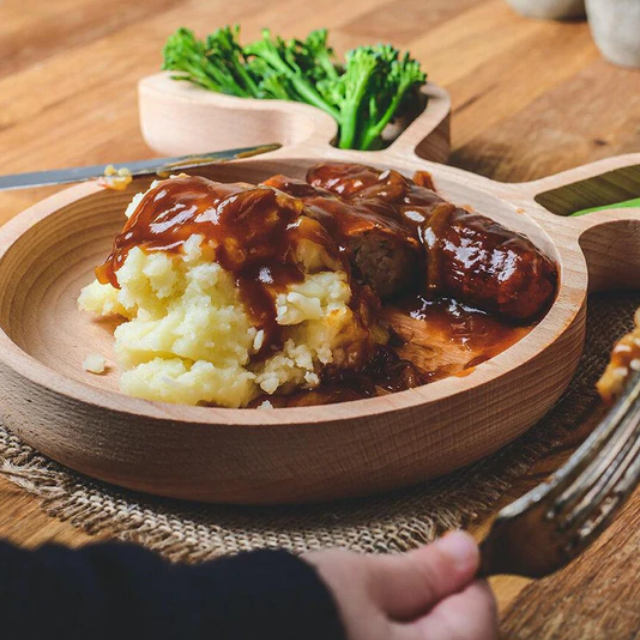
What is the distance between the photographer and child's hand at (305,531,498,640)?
5.60ft

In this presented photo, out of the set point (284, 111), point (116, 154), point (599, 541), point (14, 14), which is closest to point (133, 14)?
point (14, 14)

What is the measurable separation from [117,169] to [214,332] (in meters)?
1.10

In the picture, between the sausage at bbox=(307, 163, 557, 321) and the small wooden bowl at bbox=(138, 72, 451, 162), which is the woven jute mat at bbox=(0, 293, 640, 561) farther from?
the small wooden bowl at bbox=(138, 72, 451, 162)

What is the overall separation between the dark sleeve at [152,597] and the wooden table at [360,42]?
92.5 inches

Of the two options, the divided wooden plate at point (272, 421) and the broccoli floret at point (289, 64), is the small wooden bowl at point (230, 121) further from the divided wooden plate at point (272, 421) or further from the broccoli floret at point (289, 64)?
the divided wooden plate at point (272, 421)

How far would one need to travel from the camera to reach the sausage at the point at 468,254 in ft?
8.85

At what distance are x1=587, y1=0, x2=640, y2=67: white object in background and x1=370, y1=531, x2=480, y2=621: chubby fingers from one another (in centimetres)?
358

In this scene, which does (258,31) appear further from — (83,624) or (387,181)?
(83,624)

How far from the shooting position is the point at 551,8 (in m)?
5.49

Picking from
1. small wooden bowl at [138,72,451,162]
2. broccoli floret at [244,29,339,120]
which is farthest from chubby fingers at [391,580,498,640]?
broccoli floret at [244,29,339,120]

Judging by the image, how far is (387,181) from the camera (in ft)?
9.91

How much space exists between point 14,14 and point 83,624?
4.99 meters

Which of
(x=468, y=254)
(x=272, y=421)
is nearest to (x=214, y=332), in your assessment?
(x=272, y=421)

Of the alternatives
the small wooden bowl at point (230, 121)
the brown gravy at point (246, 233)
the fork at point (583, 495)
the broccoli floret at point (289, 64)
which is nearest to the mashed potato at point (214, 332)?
the brown gravy at point (246, 233)
